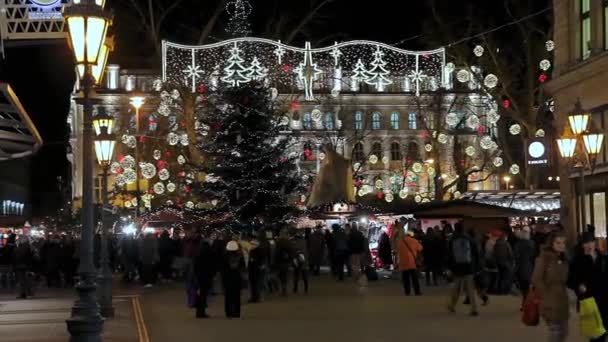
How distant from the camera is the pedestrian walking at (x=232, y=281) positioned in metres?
19.5

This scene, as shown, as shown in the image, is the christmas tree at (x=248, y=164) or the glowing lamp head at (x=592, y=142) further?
the christmas tree at (x=248, y=164)

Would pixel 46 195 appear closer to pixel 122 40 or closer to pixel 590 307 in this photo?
pixel 122 40

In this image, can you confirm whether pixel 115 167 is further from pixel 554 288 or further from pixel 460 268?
pixel 554 288

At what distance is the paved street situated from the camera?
51.8ft

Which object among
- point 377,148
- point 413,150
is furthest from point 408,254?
point 377,148

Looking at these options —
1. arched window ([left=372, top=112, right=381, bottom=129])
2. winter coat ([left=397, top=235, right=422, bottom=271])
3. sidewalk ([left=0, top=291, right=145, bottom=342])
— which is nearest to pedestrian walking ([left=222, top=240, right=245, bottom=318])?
sidewalk ([left=0, top=291, right=145, bottom=342])

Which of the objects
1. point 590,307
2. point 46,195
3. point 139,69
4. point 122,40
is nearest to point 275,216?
point 122,40

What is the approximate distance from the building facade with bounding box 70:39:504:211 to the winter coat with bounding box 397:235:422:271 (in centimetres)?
569

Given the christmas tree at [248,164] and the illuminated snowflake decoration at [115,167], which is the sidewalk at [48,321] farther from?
the illuminated snowflake decoration at [115,167]

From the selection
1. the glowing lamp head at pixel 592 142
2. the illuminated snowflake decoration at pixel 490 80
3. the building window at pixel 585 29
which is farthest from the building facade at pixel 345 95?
the glowing lamp head at pixel 592 142

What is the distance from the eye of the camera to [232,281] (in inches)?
777

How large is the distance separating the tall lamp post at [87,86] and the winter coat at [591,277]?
540cm

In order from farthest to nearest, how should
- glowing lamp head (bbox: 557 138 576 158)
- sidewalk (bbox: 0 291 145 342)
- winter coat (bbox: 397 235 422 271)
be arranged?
winter coat (bbox: 397 235 422 271)
glowing lamp head (bbox: 557 138 576 158)
sidewalk (bbox: 0 291 145 342)

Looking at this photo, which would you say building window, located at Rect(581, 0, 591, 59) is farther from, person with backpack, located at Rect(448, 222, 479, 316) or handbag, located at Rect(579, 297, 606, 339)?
handbag, located at Rect(579, 297, 606, 339)
